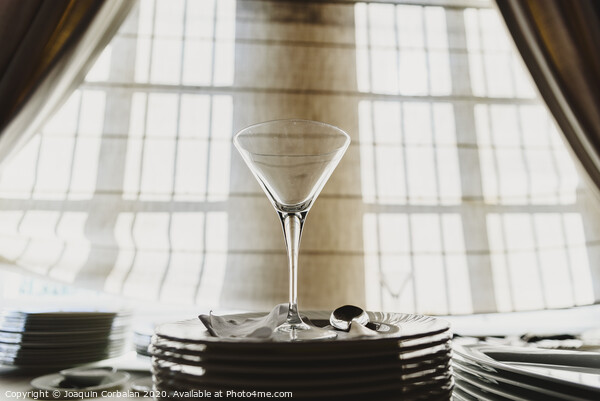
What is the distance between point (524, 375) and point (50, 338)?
0.71 m

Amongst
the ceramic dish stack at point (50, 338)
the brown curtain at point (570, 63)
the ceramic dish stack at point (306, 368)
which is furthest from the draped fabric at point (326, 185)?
the ceramic dish stack at point (306, 368)

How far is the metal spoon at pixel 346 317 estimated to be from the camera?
40 centimetres

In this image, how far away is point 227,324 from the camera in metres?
0.38

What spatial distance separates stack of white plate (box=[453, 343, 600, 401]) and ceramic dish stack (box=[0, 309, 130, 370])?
0.61 m

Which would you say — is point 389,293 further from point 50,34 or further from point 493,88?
point 50,34

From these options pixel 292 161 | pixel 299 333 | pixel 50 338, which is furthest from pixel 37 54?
pixel 299 333

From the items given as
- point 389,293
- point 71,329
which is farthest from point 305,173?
point 389,293

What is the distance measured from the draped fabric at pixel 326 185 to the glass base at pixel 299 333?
133cm

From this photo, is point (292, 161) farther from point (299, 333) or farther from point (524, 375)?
point (524, 375)

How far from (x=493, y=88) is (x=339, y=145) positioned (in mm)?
1954

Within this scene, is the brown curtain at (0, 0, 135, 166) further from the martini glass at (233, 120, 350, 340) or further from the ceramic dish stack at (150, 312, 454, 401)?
the ceramic dish stack at (150, 312, 454, 401)

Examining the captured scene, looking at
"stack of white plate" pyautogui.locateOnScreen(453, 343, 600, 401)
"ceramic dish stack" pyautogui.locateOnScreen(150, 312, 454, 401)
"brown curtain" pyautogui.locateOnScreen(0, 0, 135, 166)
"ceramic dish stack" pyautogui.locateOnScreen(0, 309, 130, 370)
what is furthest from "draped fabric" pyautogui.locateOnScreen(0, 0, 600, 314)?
"ceramic dish stack" pyautogui.locateOnScreen(150, 312, 454, 401)

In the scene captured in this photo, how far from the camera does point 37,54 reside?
4.43ft

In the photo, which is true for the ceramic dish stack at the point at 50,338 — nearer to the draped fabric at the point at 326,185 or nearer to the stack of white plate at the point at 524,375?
the stack of white plate at the point at 524,375
